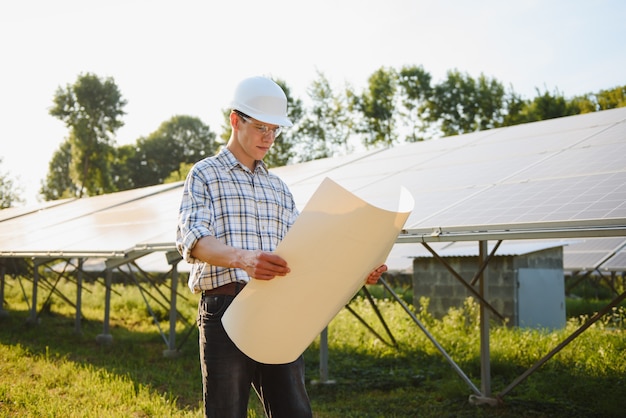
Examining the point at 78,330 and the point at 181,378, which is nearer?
the point at 181,378

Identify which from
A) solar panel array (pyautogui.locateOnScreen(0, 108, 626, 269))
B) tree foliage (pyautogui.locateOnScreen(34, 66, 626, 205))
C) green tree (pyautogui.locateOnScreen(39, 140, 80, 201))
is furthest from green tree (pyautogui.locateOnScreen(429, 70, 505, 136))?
green tree (pyautogui.locateOnScreen(39, 140, 80, 201))

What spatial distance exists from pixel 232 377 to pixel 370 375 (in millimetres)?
4825

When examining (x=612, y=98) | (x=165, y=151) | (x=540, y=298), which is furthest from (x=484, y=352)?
(x=165, y=151)

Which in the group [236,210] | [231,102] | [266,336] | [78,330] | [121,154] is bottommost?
[78,330]

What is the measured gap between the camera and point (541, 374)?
20.5 feet

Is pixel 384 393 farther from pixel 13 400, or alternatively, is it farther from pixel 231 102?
pixel 231 102

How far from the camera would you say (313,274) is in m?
2.07

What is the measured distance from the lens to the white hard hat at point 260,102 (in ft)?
8.08

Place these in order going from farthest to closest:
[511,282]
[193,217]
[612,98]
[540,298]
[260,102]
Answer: [612,98] < [540,298] < [511,282] < [260,102] < [193,217]

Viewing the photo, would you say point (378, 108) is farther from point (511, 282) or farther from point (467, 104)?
point (511, 282)

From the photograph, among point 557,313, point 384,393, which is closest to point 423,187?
point 384,393

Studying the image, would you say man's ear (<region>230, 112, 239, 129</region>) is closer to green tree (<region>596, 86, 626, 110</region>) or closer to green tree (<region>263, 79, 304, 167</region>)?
green tree (<region>596, 86, 626, 110</region>)

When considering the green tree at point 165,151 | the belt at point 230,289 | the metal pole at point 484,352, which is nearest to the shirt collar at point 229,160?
A: the belt at point 230,289

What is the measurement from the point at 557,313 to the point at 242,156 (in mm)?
8289
